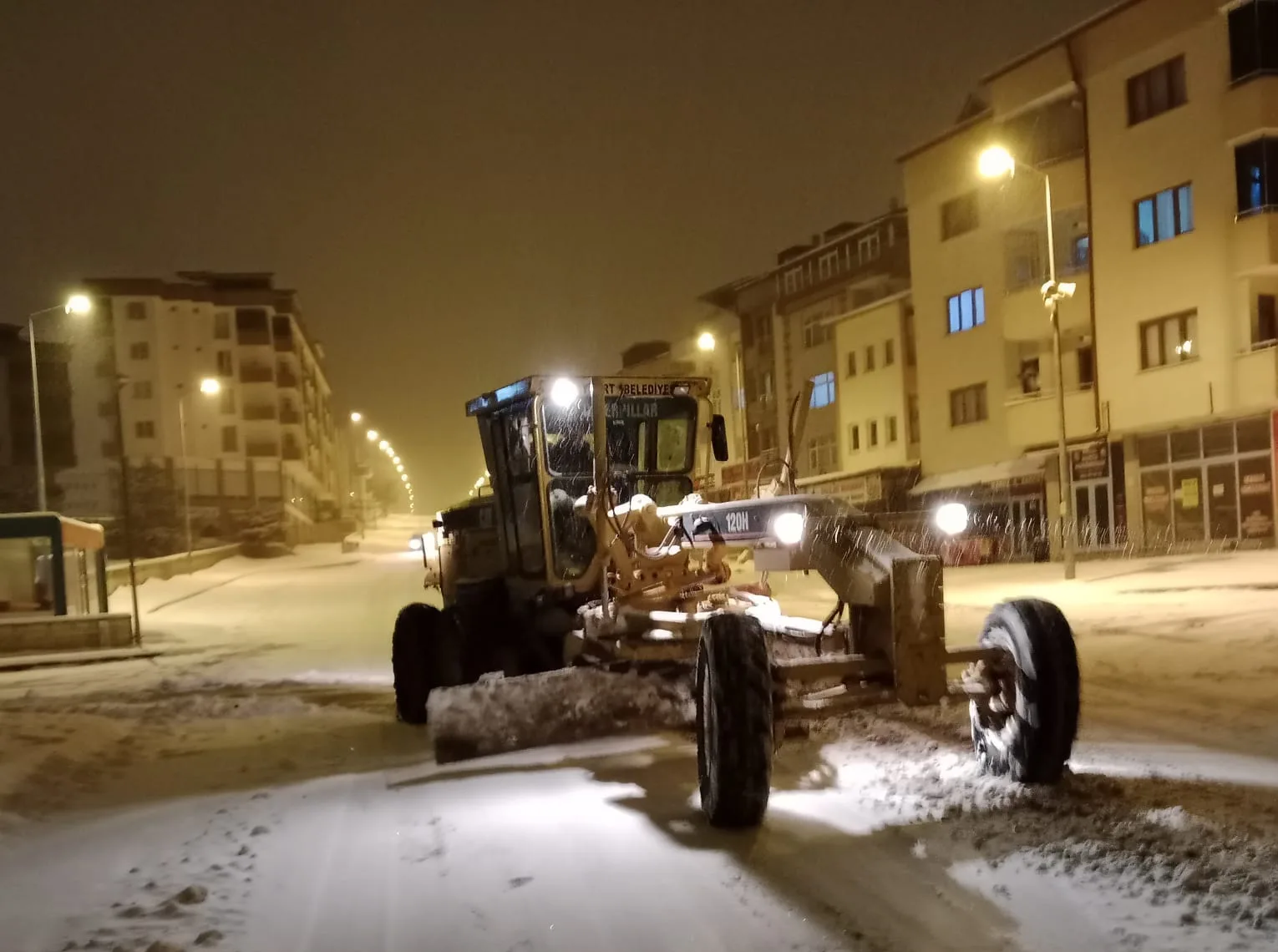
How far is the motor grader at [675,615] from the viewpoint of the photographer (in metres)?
5.95

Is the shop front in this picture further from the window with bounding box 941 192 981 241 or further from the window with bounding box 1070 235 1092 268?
the window with bounding box 941 192 981 241

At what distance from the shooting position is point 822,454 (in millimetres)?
50719

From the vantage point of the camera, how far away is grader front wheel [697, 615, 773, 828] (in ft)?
19.0

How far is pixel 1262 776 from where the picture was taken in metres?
6.70

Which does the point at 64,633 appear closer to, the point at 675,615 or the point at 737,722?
the point at 675,615

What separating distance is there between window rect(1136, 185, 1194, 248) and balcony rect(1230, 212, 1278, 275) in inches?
57.2

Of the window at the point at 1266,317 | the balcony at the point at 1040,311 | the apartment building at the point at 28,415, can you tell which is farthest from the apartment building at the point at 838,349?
the apartment building at the point at 28,415

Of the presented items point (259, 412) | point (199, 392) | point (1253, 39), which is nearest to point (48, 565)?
point (1253, 39)

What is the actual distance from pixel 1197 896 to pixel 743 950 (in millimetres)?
1962

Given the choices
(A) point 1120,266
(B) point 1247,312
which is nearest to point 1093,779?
(B) point 1247,312

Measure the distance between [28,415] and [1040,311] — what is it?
72.7 meters

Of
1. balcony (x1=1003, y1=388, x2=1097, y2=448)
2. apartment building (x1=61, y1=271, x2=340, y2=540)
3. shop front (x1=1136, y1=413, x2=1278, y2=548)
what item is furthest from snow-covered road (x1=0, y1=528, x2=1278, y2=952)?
apartment building (x1=61, y1=271, x2=340, y2=540)

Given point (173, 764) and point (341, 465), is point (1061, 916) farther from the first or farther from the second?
point (341, 465)

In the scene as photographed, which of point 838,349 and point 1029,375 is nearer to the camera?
point 1029,375
